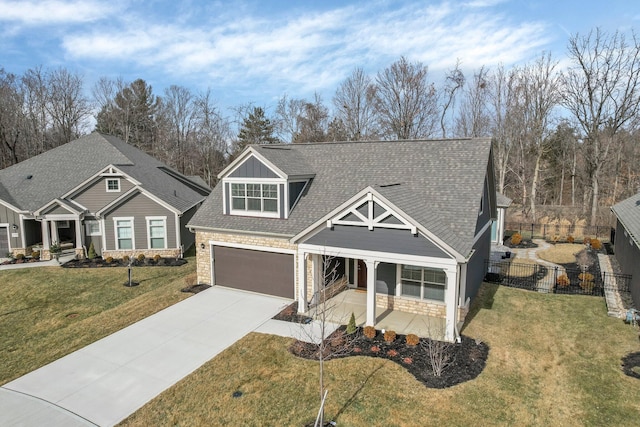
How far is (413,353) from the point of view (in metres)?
11.3

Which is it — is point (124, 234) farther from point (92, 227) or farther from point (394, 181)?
point (394, 181)

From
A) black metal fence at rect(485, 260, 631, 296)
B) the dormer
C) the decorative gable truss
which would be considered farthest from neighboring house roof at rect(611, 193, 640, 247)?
the dormer

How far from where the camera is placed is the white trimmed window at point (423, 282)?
1373cm

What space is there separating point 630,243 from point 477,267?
22.9ft

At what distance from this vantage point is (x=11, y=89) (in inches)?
1673

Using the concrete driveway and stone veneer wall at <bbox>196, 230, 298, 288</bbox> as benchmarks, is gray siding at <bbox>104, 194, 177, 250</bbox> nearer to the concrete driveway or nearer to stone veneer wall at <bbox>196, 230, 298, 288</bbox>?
stone veneer wall at <bbox>196, 230, 298, 288</bbox>

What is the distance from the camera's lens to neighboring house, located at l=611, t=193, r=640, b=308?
14.3 metres

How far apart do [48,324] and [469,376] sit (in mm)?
15063

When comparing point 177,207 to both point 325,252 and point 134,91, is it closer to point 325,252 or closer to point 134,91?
point 325,252

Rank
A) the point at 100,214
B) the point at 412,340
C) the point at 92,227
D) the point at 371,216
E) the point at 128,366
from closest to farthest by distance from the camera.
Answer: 1. the point at 128,366
2. the point at 412,340
3. the point at 371,216
4. the point at 100,214
5. the point at 92,227

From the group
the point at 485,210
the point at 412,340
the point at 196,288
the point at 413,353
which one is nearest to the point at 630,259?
the point at 485,210

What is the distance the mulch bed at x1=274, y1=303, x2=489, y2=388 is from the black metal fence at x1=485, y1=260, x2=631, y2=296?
7.17 metres

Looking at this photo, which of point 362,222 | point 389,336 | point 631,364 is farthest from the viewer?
→ point 362,222

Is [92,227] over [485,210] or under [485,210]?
under
